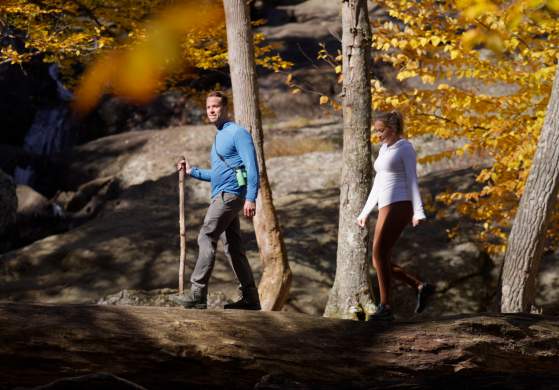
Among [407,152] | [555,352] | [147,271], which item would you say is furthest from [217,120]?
[147,271]

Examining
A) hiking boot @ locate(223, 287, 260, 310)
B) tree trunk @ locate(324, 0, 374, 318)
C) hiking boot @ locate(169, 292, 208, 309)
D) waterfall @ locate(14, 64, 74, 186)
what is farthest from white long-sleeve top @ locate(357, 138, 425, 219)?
waterfall @ locate(14, 64, 74, 186)

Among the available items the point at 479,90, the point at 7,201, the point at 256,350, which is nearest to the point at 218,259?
the point at 479,90

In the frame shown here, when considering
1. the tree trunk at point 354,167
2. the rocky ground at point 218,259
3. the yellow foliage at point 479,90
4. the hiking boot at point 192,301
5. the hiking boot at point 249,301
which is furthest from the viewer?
the rocky ground at point 218,259

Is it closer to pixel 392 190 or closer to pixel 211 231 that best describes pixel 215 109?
pixel 211 231

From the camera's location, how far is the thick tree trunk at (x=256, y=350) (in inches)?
174

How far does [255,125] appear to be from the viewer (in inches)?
392

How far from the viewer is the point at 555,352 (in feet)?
19.0

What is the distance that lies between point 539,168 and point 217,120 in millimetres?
3488

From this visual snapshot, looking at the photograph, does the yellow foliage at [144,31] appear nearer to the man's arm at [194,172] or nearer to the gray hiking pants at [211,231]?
the man's arm at [194,172]

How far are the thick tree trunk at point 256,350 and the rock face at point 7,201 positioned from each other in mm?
11694

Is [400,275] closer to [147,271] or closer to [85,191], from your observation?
[147,271]

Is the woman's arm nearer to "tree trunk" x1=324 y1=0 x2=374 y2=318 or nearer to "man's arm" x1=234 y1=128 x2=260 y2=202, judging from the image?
"tree trunk" x1=324 y1=0 x2=374 y2=318

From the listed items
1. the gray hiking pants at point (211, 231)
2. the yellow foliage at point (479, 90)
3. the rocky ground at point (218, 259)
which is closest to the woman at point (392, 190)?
the gray hiking pants at point (211, 231)

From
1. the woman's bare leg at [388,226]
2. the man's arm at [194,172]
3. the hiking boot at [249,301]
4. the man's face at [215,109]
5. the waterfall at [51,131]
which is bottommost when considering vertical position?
the hiking boot at [249,301]
